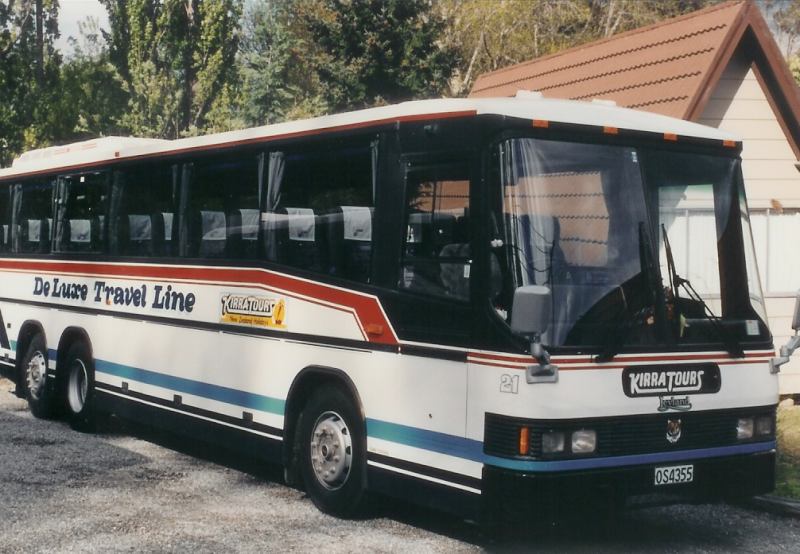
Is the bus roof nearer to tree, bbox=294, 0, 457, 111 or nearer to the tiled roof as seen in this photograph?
the tiled roof

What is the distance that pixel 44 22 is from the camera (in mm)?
45656

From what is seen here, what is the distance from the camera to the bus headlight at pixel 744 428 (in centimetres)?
820

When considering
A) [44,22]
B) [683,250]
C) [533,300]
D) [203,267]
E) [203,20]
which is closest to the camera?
[533,300]

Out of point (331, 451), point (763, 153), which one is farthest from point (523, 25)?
point (331, 451)

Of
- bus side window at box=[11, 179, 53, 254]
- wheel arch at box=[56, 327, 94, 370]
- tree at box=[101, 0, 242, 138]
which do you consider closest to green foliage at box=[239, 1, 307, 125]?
tree at box=[101, 0, 242, 138]

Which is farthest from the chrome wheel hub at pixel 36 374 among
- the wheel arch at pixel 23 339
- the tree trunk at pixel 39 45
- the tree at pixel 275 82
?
the tree at pixel 275 82

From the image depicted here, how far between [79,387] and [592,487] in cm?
773

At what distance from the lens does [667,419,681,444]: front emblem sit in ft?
25.5

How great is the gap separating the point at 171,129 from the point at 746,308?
3491 cm

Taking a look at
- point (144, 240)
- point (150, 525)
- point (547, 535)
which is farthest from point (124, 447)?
point (547, 535)

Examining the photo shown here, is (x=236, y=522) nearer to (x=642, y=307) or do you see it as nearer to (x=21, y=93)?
(x=642, y=307)

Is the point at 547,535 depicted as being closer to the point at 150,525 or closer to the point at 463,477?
the point at 463,477

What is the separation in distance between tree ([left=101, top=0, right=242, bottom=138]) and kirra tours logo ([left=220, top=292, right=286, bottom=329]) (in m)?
30.4

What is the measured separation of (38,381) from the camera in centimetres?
1420
